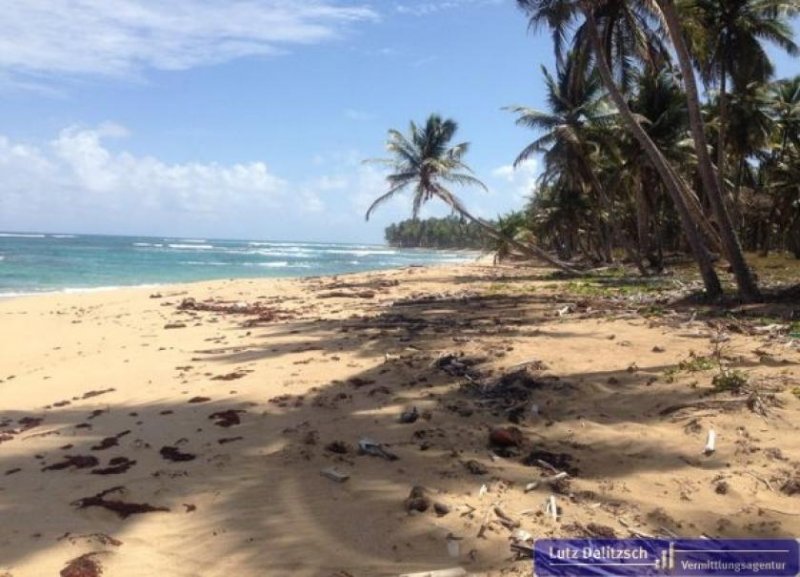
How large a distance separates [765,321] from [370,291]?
13.9 meters

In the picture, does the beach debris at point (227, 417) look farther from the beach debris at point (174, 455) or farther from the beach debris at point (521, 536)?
the beach debris at point (521, 536)

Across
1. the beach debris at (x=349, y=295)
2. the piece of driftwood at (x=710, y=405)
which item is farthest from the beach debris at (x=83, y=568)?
the beach debris at (x=349, y=295)

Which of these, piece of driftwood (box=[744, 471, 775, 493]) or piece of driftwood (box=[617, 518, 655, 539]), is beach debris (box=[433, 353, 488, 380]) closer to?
piece of driftwood (box=[744, 471, 775, 493])

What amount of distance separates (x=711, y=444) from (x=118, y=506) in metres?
4.30

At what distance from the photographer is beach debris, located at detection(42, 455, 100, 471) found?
Result: 5023mm

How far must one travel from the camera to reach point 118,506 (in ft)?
13.6

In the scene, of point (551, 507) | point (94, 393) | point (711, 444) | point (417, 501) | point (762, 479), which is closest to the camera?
point (551, 507)

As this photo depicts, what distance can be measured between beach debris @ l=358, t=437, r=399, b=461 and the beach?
0.02m

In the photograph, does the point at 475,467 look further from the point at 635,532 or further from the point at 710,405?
the point at 710,405

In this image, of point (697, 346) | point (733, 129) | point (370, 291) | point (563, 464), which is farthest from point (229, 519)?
point (733, 129)

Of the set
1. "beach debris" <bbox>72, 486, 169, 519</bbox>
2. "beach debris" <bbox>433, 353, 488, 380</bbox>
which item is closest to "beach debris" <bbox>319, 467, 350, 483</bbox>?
"beach debris" <bbox>72, 486, 169, 519</bbox>

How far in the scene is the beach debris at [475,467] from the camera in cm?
443

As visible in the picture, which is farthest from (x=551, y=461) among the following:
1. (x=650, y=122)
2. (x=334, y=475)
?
(x=650, y=122)

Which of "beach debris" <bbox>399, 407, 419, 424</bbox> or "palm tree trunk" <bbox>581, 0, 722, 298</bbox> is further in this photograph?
"palm tree trunk" <bbox>581, 0, 722, 298</bbox>
